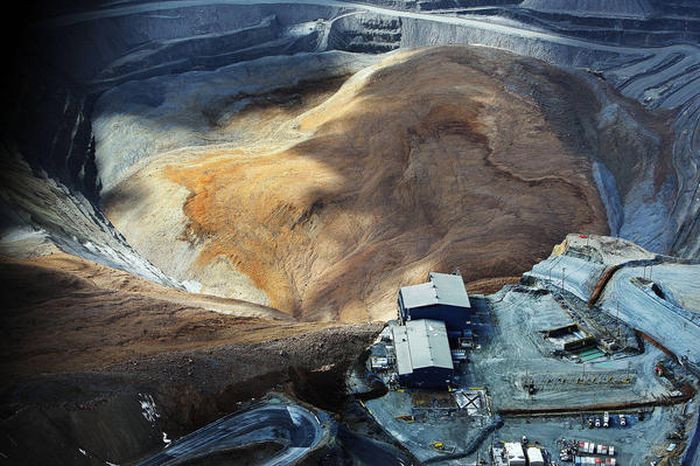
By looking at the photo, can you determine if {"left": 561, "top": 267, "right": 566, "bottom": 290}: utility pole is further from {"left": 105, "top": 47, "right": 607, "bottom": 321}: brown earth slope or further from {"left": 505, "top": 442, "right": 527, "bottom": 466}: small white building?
{"left": 505, "top": 442, "right": 527, "bottom": 466}: small white building

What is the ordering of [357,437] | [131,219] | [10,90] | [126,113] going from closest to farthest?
[357,437], [131,219], [10,90], [126,113]

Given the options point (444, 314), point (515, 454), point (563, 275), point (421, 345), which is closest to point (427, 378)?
point (421, 345)

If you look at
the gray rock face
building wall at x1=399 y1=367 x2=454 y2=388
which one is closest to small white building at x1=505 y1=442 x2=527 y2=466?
building wall at x1=399 y1=367 x2=454 y2=388

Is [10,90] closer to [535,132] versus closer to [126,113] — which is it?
[126,113]

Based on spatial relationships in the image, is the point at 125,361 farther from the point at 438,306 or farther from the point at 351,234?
the point at 351,234

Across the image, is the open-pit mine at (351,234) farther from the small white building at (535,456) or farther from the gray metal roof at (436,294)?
the gray metal roof at (436,294)

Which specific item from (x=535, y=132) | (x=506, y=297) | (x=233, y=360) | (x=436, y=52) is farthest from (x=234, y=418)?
(x=436, y=52)
